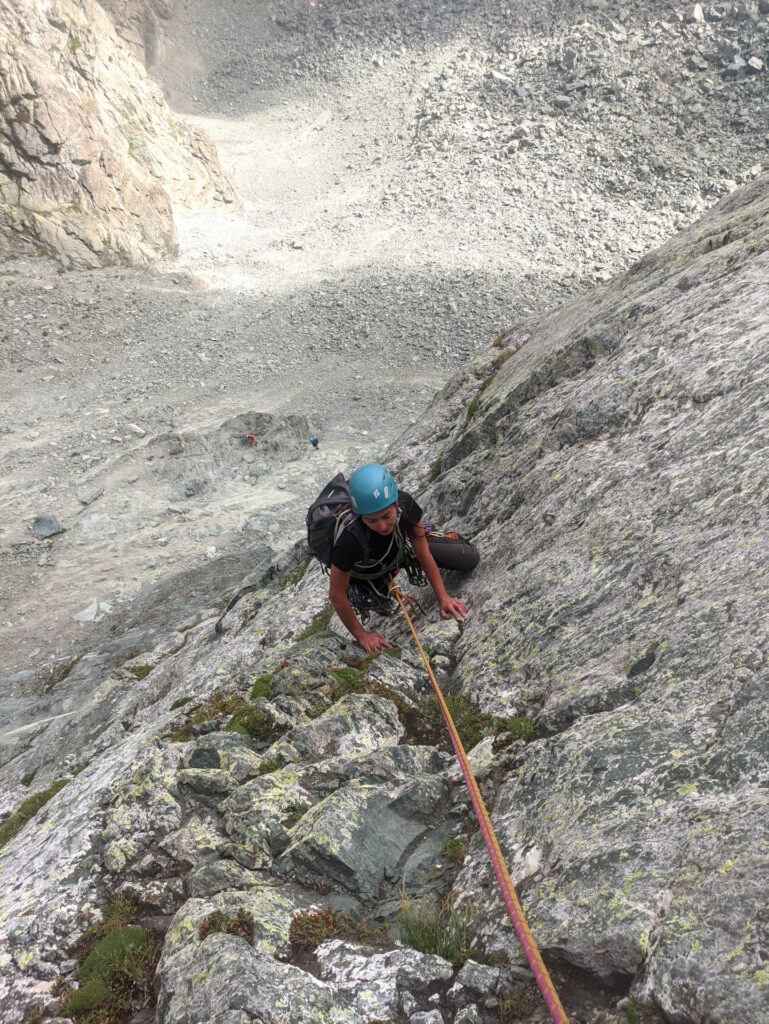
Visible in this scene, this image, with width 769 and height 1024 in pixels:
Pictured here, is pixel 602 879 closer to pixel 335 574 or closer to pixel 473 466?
pixel 335 574

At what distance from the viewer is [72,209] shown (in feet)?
149

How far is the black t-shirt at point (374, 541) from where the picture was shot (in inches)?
276

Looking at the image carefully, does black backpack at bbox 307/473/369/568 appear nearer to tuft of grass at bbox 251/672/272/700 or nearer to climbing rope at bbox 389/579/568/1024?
tuft of grass at bbox 251/672/272/700

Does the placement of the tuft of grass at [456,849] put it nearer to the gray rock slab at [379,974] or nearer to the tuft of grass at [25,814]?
Result: the gray rock slab at [379,974]

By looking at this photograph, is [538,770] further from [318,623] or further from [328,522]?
[318,623]

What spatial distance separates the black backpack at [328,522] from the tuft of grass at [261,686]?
1692 mm

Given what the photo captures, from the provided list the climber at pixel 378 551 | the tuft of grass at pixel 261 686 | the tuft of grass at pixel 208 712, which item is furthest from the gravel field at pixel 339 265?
the climber at pixel 378 551

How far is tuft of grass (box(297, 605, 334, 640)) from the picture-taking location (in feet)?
32.6

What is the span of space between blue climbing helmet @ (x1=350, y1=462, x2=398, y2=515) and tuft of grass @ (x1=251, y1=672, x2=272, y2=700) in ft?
8.98

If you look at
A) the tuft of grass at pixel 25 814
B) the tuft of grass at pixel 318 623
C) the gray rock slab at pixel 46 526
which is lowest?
the gray rock slab at pixel 46 526

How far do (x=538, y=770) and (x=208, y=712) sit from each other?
14.7 ft

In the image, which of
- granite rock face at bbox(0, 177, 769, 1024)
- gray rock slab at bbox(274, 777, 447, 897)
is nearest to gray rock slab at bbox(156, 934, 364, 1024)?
granite rock face at bbox(0, 177, 769, 1024)

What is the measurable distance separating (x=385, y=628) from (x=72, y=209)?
163 ft

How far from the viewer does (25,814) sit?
8609mm
